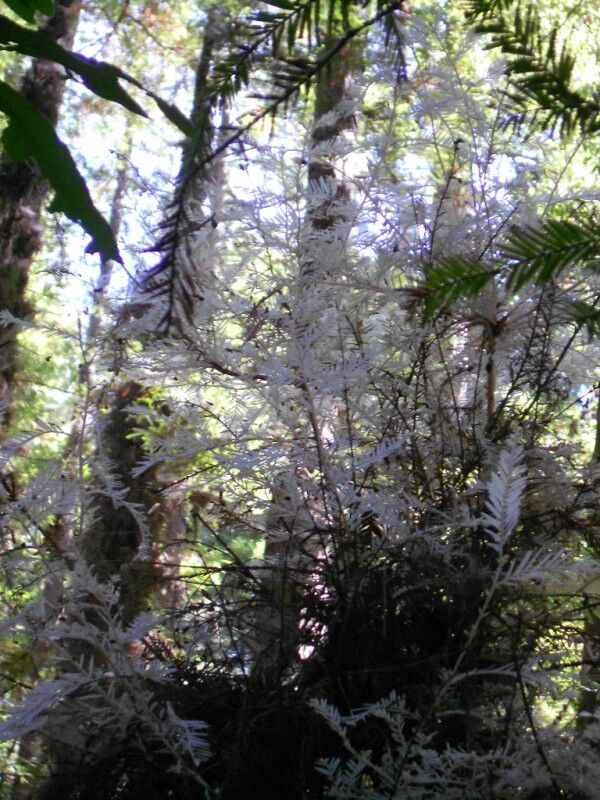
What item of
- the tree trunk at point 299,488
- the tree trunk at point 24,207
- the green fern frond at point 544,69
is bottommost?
the tree trunk at point 299,488

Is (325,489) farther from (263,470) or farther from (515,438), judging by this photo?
(515,438)

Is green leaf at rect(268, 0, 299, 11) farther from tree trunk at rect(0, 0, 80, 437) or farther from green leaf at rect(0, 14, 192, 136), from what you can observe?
tree trunk at rect(0, 0, 80, 437)

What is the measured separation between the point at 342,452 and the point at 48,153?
774 mm

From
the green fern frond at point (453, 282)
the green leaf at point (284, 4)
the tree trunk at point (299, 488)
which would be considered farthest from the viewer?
the tree trunk at point (299, 488)

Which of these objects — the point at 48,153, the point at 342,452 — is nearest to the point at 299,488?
the point at 342,452

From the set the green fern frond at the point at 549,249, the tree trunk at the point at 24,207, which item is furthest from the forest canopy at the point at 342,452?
the tree trunk at the point at 24,207

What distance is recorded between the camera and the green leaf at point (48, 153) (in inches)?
34.9

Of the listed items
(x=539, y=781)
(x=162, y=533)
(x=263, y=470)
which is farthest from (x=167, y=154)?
(x=539, y=781)

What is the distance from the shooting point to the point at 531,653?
1171 mm

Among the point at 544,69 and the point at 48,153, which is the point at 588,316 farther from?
the point at 48,153

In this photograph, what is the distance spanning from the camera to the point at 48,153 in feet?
2.95

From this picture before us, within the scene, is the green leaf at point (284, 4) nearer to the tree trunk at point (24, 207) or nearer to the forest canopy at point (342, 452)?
the forest canopy at point (342, 452)

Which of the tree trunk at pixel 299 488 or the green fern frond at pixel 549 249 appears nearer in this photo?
the green fern frond at pixel 549 249

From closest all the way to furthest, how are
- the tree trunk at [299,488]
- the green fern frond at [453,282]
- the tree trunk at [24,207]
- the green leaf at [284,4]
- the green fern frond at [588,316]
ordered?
1. the green leaf at [284,4]
2. the green fern frond at [453,282]
3. the green fern frond at [588,316]
4. the tree trunk at [299,488]
5. the tree trunk at [24,207]
